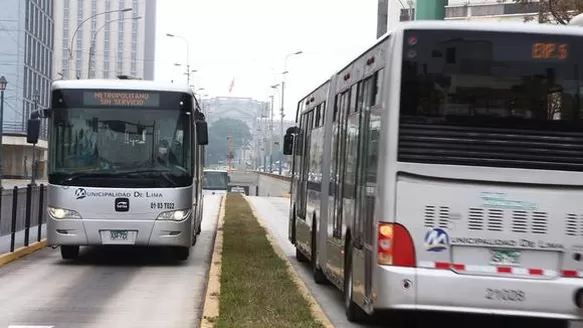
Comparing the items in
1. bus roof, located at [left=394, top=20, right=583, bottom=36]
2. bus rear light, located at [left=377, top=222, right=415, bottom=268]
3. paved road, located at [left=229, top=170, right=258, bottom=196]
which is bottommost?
paved road, located at [left=229, top=170, right=258, bottom=196]

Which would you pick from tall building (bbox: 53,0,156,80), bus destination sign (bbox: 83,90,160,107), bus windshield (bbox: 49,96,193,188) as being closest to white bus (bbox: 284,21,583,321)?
bus windshield (bbox: 49,96,193,188)

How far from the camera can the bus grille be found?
8.08 m

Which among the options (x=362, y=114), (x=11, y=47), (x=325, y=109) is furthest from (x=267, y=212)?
(x=11, y=47)

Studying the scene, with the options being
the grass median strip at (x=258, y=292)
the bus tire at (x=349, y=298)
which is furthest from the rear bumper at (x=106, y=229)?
the bus tire at (x=349, y=298)

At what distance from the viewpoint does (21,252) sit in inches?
651

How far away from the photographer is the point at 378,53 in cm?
893

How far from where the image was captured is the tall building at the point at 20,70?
6838 cm

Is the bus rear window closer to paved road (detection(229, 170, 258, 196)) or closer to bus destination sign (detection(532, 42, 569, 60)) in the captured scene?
bus destination sign (detection(532, 42, 569, 60))

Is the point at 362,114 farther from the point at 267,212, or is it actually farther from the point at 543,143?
the point at 267,212

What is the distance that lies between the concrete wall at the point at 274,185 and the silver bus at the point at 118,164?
51752 millimetres

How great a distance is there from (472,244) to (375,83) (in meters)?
1.94

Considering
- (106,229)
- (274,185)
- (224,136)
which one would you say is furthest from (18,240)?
(224,136)

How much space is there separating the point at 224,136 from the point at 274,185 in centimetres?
6836

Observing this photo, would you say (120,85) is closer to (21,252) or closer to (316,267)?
(21,252)
